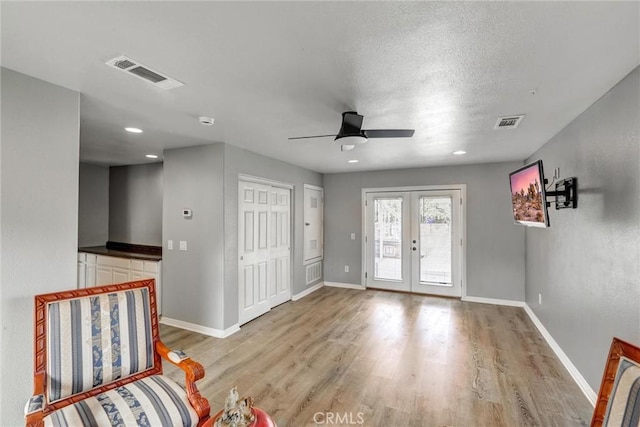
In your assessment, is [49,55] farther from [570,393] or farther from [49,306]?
[570,393]

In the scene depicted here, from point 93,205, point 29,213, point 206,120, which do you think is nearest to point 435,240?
point 206,120

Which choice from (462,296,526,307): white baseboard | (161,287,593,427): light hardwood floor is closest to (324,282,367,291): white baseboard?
(161,287,593,427): light hardwood floor

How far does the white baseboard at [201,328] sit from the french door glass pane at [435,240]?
358cm

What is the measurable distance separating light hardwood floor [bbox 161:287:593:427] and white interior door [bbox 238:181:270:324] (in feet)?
0.84

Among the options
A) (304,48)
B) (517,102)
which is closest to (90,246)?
(304,48)

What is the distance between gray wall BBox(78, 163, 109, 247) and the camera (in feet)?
17.4

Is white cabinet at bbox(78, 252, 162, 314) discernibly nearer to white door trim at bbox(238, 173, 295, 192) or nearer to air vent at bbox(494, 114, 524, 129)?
white door trim at bbox(238, 173, 295, 192)

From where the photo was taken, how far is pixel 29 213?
1.86m

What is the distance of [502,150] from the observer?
158 inches

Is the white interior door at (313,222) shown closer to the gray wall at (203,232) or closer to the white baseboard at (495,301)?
the gray wall at (203,232)

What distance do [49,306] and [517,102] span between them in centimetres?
353

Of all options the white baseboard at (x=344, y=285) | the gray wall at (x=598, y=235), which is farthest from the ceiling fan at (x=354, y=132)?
the white baseboard at (x=344, y=285)

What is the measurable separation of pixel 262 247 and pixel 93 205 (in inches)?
143

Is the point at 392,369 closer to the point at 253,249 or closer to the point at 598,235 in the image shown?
the point at 598,235
